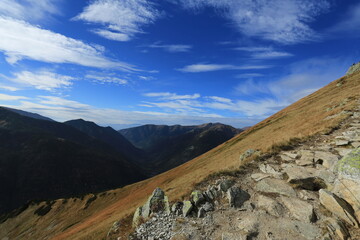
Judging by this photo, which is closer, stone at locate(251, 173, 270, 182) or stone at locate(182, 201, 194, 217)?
stone at locate(182, 201, 194, 217)

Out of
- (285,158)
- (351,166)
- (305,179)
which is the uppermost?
(351,166)

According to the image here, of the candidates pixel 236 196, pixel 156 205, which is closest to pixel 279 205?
pixel 236 196

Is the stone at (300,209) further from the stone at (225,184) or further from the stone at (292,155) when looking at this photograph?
the stone at (292,155)

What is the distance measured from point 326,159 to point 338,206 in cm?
575

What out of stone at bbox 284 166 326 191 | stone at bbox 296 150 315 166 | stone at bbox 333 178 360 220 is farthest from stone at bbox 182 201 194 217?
stone at bbox 296 150 315 166

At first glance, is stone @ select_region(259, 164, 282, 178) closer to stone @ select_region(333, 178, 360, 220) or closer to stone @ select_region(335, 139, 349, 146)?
stone @ select_region(333, 178, 360, 220)

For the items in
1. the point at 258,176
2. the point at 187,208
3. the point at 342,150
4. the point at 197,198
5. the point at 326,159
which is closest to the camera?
the point at 187,208

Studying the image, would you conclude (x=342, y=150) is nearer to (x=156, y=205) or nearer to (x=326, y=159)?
(x=326, y=159)

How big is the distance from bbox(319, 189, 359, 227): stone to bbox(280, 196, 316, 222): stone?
0.83 meters

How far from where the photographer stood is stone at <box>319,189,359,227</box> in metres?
8.79

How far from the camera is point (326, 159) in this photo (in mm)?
13914

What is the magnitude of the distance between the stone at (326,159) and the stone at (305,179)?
1174mm

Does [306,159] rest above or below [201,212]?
above

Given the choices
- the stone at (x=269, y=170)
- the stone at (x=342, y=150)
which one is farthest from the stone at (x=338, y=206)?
the stone at (x=342, y=150)
